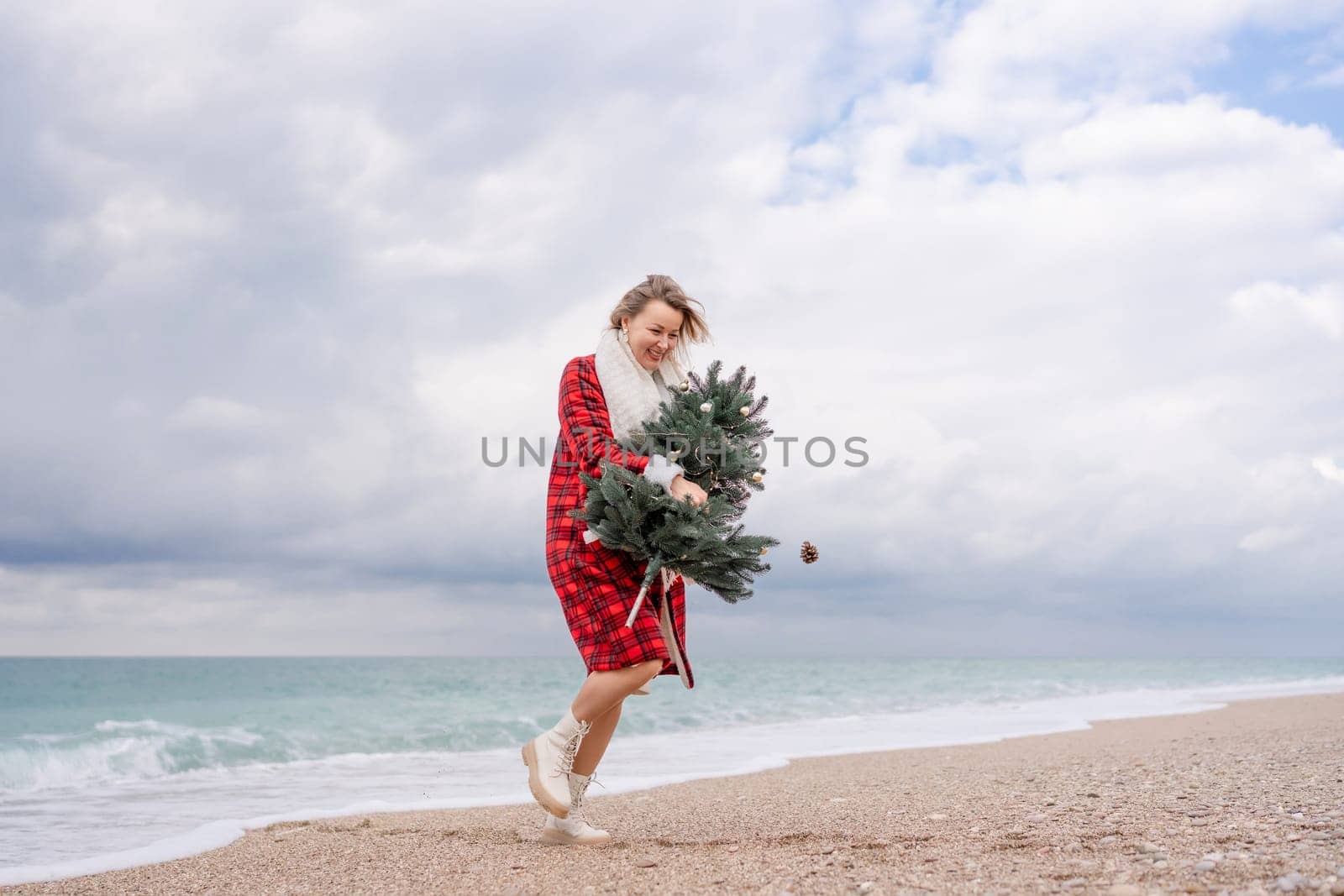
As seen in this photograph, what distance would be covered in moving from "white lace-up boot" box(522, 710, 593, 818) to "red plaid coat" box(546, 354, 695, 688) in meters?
0.30

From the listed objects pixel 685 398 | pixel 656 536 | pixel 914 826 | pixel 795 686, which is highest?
pixel 685 398

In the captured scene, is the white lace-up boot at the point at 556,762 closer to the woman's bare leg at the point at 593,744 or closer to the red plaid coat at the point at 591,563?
the woman's bare leg at the point at 593,744

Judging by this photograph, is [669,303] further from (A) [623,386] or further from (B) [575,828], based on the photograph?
(B) [575,828]

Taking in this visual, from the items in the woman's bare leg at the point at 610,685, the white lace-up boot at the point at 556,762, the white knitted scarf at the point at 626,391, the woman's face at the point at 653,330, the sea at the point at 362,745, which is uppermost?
the woman's face at the point at 653,330

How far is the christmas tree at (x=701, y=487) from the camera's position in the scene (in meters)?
3.76

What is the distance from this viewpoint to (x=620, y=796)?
686cm

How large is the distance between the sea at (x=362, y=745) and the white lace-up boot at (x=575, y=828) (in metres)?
2.08

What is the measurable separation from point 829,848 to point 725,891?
78 centimetres

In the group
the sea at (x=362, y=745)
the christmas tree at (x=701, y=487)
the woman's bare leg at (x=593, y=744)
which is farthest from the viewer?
the sea at (x=362, y=745)

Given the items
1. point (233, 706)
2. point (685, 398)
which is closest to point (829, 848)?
point (685, 398)

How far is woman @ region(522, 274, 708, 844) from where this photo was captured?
3.90m

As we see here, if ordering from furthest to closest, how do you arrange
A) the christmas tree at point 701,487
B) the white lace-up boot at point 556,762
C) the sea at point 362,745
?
the sea at point 362,745
the white lace-up boot at point 556,762
the christmas tree at point 701,487

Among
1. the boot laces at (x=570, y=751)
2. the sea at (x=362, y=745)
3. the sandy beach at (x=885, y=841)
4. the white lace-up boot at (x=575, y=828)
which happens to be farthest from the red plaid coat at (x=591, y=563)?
the sea at (x=362, y=745)

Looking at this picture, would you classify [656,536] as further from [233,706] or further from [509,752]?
[233,706]
